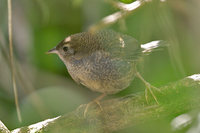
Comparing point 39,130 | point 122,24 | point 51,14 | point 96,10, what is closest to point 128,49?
point 96,10

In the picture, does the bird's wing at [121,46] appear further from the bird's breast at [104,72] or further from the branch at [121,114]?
the branch at [121,114]

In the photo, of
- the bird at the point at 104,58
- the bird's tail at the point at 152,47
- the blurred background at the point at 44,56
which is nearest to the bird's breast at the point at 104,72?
the bird at the point at 104,58

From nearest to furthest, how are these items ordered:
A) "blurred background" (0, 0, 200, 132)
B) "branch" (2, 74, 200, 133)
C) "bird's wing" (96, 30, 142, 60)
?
"branch" (2, 74, 200, 133), "bird's wing" (96, 30, 142, 60), "blurred background" (0, 0, 200, 132)

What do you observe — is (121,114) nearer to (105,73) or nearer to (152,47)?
(105,73)

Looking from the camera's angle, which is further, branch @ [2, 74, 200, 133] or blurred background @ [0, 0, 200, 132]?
blurred background @ [0, 0, 200, 132]


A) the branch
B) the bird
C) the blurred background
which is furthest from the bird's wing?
the branch

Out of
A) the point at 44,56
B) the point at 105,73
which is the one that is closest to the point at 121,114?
the point at 105,73

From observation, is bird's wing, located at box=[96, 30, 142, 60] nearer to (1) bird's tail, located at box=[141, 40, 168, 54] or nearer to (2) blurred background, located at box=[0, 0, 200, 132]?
(1) bird's tail, located at box=[141, 40, 168, 54]
